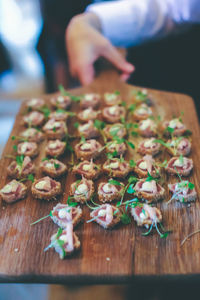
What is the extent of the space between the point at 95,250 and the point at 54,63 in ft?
11.0

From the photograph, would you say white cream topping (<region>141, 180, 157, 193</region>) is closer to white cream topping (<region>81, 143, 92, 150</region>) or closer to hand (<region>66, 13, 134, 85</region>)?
white cream topping (<region>81, 143, 92, 150</region>)

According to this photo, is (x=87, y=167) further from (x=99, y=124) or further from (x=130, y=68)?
(x=130, y=68)

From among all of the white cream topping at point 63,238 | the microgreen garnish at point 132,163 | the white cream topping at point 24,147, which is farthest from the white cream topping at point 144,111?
the white cream topping at point 63,238

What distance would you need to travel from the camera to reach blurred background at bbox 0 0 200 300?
7.93 feet

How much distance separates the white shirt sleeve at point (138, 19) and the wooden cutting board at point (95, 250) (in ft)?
5.58

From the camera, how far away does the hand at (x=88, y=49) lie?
2848 millimetres

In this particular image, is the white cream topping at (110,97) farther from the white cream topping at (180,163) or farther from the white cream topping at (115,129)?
the white cream topping at (180,163)

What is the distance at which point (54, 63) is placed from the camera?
440 cm

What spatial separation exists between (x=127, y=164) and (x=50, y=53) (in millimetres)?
2827

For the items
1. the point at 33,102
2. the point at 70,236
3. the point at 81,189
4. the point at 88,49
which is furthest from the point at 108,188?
the point at 88,49

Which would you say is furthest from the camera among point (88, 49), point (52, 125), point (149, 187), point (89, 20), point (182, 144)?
point (89, 20)

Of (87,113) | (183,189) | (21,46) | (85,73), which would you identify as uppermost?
(21,46)

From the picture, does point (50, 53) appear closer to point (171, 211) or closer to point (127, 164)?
point (127, 164)

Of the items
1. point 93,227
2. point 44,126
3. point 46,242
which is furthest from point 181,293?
point 44,126
